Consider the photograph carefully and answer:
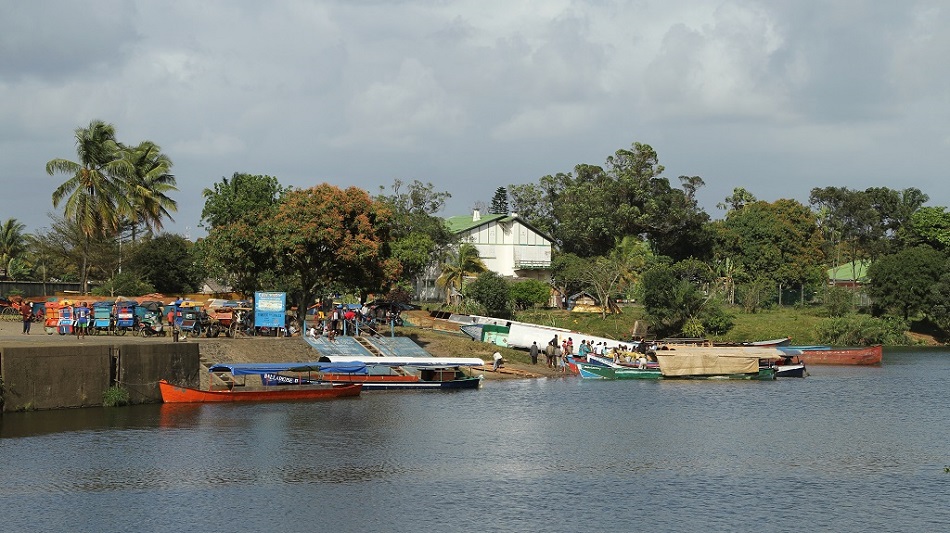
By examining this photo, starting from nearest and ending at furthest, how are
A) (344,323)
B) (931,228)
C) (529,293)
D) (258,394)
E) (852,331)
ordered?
(258,394), (344,323), (852,331), (529,293), (931,228)

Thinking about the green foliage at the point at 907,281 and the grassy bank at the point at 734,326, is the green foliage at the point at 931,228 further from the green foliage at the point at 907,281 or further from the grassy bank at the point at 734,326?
the grassy bank at the point at 734,326

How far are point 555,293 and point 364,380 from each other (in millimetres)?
62740

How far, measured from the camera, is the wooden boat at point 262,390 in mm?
48812

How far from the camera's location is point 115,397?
1827 inches

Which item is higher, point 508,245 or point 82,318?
point 508,245

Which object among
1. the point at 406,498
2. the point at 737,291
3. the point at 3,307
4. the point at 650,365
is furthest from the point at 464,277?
the point at 406,498

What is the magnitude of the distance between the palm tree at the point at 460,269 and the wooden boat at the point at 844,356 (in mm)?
35612

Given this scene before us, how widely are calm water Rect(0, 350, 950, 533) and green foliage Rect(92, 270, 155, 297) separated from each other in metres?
35.8

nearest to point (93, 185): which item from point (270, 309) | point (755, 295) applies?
point (270, 309)

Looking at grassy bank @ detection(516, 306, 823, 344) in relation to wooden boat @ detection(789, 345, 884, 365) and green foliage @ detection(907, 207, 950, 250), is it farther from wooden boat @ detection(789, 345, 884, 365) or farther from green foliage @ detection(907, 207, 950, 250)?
green foliage @ detection(907, 207, 950, 250)

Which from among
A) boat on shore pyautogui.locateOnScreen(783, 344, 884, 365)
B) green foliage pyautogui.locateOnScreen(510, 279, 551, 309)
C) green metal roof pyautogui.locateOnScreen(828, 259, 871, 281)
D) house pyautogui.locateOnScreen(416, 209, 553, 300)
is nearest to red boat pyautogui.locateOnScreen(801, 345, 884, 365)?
boat on shore pyautogui.locateOnScreen(783, 344, 884, 365)

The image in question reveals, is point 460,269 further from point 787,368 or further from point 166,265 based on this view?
point 787,368

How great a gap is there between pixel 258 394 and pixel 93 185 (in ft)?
113

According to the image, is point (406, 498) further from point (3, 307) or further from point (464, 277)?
point (464, 277)
